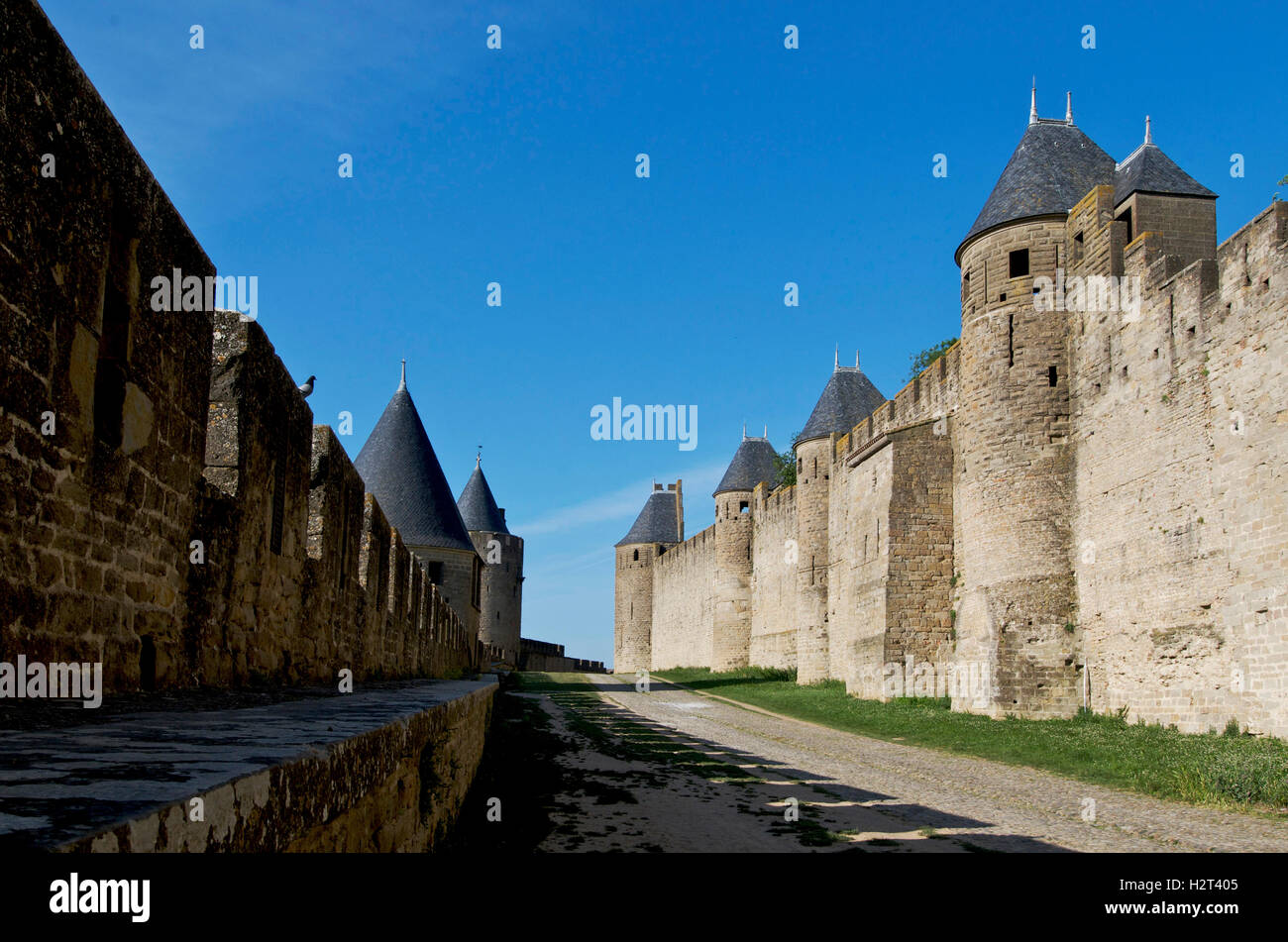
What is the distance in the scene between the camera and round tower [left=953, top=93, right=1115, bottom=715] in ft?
56.7

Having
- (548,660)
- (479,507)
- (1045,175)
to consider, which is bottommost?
(548,660)

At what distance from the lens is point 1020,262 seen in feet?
61.3

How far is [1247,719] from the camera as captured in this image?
1238cm

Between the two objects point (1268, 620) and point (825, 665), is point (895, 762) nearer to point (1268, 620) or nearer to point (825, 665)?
point (1268, 620)

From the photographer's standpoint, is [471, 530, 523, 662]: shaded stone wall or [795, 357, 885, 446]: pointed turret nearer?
[795, 357, 885, 446]: pointed turret

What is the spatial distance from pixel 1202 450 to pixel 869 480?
1039cm

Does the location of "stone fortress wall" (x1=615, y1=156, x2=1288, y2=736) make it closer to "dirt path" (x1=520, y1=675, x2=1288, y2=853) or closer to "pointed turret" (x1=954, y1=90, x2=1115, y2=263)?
"pointed turret" (x1=954, y1=90, x2=1115, y2=263)

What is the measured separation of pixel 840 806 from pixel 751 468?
35.8m

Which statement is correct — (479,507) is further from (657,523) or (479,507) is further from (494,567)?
(657,523)

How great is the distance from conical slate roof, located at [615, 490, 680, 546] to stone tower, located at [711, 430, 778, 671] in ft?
40.0

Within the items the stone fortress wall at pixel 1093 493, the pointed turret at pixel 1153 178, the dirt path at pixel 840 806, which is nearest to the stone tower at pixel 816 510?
the stone fortress wall at pixel 1093 493

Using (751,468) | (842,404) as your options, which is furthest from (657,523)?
(842,404)

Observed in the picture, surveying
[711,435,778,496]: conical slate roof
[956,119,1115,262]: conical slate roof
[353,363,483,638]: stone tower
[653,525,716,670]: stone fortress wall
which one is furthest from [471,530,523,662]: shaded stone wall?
[956,119,1115,262]: conical slate roof
